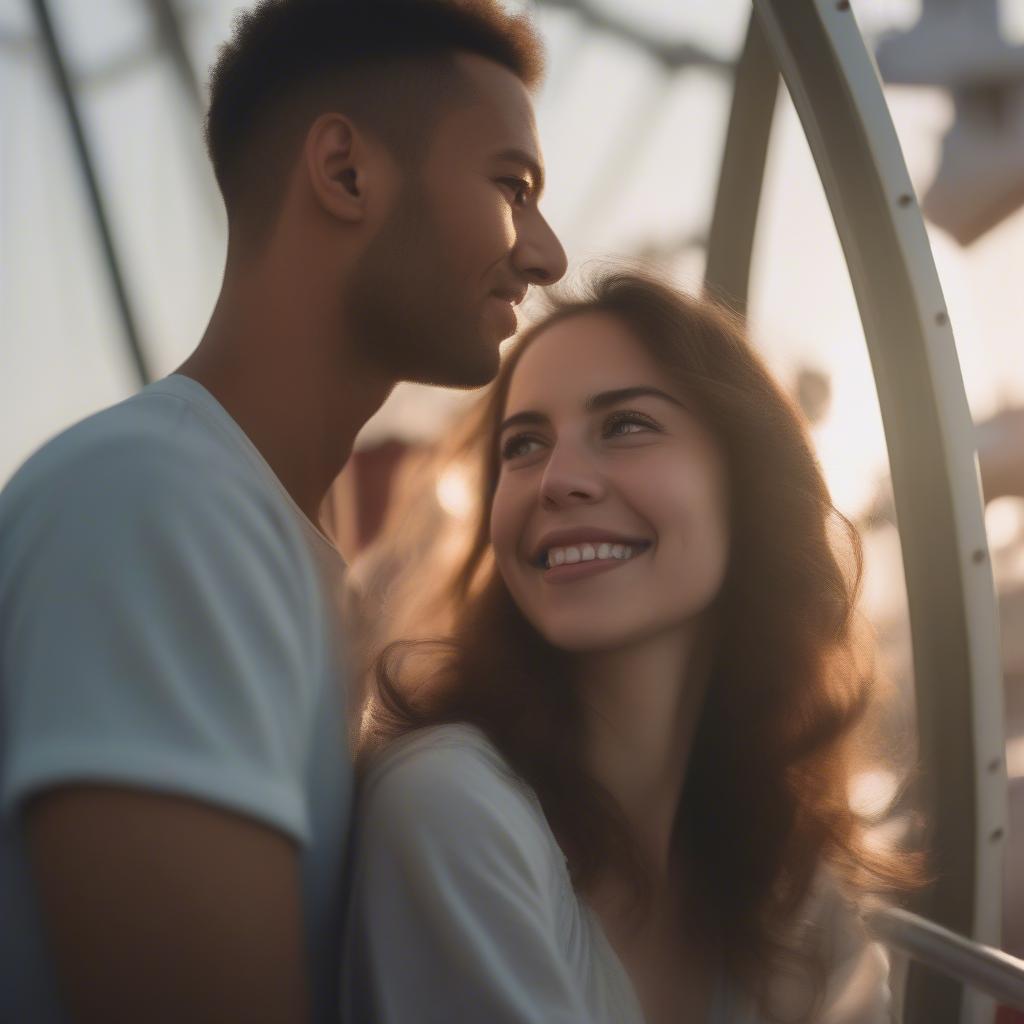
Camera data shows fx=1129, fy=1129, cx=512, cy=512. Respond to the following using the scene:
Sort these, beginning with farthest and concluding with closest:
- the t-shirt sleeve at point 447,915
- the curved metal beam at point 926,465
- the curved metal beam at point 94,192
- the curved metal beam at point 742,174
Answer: the curved metal beam at point 94,192 → the curved metal beam at point 742,174 → the curved metal beam at point 926,465 → the t-shirt sleeve at point 447,915

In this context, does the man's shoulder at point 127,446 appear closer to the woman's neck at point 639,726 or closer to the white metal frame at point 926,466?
the woman's neck at point 639,726

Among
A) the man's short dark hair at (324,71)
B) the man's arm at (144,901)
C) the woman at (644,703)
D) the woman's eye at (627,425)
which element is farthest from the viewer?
the woman's eye at (627,425)

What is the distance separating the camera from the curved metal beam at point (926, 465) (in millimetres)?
2059

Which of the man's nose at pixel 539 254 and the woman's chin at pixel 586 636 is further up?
the man's nose at pixel 539 254

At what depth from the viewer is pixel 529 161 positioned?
149cm

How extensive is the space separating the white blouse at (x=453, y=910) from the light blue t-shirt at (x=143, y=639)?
155 millimetres

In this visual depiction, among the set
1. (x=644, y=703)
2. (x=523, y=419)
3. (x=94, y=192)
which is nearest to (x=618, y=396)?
(x=523, y=419)

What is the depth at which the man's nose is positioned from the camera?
1495 mm

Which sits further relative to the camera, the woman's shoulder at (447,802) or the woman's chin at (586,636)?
the woman's chin at (586,636)

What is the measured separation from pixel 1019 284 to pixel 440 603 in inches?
75.1

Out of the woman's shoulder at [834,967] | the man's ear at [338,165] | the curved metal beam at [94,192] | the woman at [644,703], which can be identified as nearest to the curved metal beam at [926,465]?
the woman at [644,703]

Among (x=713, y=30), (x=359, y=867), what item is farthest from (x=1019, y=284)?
(x=359, y=867)

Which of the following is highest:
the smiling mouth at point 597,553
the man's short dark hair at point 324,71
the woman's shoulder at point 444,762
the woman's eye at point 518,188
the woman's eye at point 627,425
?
the man's short dark hair at point 324,71

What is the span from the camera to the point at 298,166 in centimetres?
141
